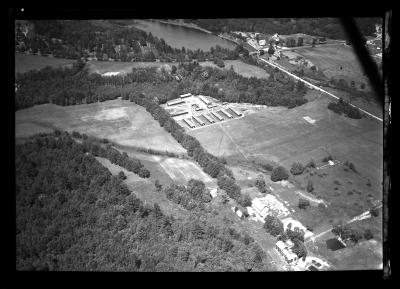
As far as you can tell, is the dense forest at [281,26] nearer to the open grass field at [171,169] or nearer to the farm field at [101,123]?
the farm field at [101,123]

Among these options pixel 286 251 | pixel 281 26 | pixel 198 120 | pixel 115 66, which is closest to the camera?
pixel 286 251

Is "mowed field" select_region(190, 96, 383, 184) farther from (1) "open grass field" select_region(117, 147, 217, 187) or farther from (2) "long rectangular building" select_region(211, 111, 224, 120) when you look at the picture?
(1) "open grass field" select_region(117, 147, 217, 187)

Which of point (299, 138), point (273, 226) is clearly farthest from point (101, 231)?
point (299, 138)

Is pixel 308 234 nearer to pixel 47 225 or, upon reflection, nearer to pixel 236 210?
pixel 236 210

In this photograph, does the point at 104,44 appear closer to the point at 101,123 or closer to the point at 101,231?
the point at 101,123

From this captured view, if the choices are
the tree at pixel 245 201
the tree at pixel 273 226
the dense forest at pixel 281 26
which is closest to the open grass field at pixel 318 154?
the tree at pixel 245 201
